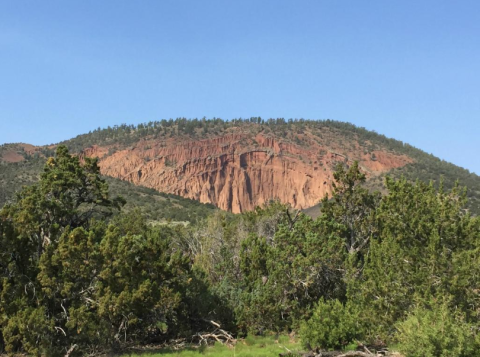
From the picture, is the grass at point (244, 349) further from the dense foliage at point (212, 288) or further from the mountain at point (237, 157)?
the mountain at point (237, 157)

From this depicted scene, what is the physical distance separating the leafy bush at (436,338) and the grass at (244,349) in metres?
6.33

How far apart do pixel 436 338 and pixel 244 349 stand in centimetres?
957

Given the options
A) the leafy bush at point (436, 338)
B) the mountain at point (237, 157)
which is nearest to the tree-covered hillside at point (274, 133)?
the mountain at point (237, 157)

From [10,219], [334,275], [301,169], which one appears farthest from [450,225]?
[301,169]

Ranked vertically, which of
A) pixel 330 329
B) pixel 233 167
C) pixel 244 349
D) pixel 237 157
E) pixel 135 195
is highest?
pixel 237 157

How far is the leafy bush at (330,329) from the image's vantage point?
57.1 ft

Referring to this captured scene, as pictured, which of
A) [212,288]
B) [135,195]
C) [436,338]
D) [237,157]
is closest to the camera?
[436,338]

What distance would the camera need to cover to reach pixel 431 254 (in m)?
16.3

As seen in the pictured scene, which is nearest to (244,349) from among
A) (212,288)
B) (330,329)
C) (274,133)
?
(330,329)

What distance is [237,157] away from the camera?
403 feet

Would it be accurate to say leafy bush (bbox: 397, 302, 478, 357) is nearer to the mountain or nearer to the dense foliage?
the dense foliage

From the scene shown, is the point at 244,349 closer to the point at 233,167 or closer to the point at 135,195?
the point at 135,195

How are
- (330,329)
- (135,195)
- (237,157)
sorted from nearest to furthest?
(330,329)
(135,195)
(237,157)

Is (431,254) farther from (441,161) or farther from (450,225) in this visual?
(441,161)
